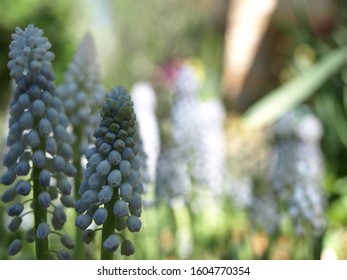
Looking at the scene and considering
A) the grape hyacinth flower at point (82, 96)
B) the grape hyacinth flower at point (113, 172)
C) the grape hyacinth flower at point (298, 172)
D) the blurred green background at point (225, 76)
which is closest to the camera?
the grape hyacinth flower at point (113, 172)

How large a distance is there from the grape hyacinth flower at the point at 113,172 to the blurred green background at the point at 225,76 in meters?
0.44

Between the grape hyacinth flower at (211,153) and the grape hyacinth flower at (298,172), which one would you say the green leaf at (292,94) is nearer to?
the grape hyacinth flower at (211,153)

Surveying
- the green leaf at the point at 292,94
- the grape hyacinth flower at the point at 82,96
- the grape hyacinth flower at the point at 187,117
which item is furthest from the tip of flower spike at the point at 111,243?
the green leaf at the point at 292,94

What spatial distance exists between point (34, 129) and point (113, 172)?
0.16 m

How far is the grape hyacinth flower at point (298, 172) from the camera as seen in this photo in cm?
186

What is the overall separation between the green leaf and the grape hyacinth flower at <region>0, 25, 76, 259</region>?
74.7 inches

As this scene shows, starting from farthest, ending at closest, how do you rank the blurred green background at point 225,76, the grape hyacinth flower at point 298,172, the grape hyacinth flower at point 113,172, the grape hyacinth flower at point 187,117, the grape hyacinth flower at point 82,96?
the grape hyacinth flower at point 187,117 → the blurred green background at point 225,76 → the grape hyacinth flower at point 298,172 → the grape hyacinth flower at point 82,96 → the grape hyacinth flower at point 113,172

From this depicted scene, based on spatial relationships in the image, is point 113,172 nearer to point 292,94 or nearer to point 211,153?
point 211,153

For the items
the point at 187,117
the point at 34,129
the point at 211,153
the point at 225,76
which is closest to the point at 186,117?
the point at 187,117

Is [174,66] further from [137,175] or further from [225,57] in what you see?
[137,175]

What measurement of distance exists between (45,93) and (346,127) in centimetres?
285

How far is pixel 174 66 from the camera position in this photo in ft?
17.6
